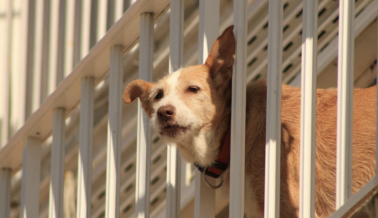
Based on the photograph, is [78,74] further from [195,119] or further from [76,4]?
[76,4]

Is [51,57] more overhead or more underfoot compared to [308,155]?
more overhead

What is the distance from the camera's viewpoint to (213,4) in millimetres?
2648

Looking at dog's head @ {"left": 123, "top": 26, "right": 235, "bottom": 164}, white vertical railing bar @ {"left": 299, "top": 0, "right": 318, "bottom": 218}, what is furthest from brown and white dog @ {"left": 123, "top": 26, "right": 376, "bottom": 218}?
white vertical railing bar @ {"left": 299, "top": 0, "right": 318, "bottom": 218}

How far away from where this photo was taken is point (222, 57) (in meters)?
2.75

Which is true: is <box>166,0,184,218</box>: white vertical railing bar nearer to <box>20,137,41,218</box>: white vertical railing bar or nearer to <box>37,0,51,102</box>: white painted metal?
<box>20,137,41,218</box>: white vertical railing bar

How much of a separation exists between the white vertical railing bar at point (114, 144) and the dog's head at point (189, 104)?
208 mm

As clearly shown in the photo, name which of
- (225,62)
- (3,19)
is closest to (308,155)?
(225,62)

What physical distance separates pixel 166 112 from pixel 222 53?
1.69 ft

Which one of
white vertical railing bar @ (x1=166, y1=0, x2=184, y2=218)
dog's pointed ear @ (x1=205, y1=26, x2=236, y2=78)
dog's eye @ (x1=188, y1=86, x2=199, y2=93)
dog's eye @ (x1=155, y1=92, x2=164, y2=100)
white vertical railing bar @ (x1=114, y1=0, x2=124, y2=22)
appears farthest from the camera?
white vertical railing bar @ (x1=114, y1=0, x2=124, y2=22)

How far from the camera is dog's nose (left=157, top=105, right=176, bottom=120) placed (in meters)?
3.04

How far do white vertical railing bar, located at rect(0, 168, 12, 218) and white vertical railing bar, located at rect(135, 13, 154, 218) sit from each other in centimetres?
97

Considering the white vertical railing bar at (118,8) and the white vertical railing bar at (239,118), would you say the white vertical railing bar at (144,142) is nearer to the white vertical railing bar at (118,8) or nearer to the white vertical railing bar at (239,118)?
the white vertical railing bar at (239,118)

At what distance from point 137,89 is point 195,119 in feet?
1.15

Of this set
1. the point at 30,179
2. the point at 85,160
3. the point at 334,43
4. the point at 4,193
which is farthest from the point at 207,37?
the point at 334,43
